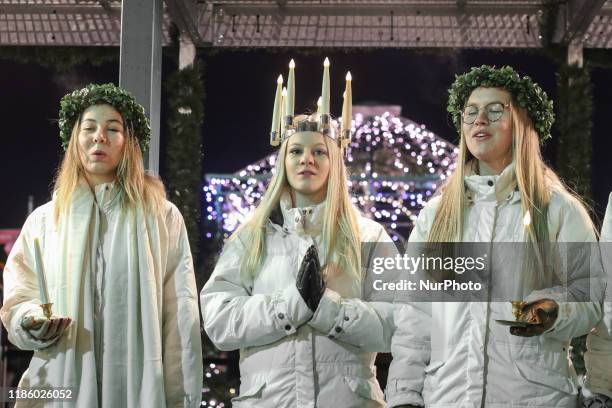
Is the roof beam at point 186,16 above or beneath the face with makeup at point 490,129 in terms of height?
above

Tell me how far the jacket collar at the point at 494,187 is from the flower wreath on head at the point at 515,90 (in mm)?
243

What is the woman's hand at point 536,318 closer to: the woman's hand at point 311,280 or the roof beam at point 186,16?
the woman's hand at point 311,280

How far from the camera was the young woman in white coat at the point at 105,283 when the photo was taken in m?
3.86

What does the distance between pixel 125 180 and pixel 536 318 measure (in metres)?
1.76

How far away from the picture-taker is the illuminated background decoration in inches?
277

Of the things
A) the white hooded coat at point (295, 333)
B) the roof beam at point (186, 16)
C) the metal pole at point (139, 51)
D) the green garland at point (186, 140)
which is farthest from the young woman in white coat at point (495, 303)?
the green garland at point (186, 140)

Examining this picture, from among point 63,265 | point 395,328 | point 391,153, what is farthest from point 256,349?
point 391,153

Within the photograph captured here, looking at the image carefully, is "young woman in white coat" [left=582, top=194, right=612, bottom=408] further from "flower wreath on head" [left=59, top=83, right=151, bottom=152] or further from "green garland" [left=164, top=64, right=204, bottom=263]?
"green garland" [left=164, top=64, right=204, bottom=263]

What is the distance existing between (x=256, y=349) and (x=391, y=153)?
3466 millimetres

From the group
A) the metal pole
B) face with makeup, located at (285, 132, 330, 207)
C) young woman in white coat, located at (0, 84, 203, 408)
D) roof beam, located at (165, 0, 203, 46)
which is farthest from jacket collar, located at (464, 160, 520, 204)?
roof beam, located at (165, 0, 203, 46)

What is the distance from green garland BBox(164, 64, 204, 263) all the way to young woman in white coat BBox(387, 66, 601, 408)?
3.26 m

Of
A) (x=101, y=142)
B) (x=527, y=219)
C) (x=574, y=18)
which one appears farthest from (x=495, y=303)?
(x=574, y=18)

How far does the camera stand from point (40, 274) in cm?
372

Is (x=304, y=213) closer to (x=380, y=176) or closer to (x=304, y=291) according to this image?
(x=304, y=291)
